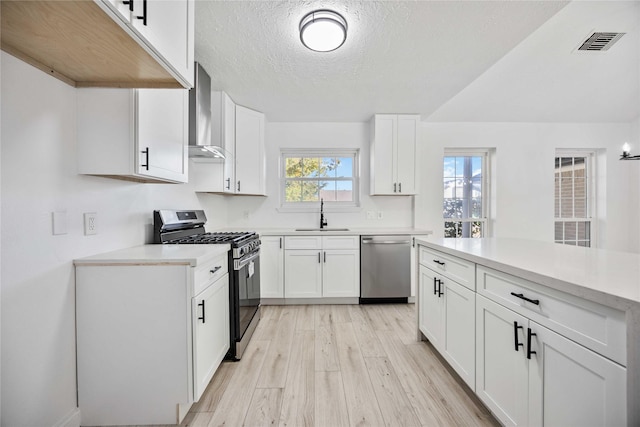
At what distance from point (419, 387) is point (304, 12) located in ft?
8.13

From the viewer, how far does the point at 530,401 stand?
111cm

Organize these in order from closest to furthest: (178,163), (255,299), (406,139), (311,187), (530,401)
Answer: (530,401), (178,163), (255,299), (406,139), (311,187)

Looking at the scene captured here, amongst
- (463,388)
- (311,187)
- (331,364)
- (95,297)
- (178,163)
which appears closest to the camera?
(95,297)

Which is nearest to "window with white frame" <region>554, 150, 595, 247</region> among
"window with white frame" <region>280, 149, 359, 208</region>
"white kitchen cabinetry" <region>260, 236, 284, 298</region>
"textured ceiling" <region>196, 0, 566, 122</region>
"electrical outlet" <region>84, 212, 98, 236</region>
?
"textured ceiling" <region>196, 0, 566, 122</region>

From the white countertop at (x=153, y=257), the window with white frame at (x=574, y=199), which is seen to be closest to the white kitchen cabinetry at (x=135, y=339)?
the white countertop at (x=153, y=257)

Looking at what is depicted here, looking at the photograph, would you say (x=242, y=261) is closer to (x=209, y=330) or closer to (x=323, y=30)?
(x=209, y=330)

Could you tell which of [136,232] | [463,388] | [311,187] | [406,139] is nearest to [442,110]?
[406,139]

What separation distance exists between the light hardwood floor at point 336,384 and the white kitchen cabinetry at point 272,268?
63cm

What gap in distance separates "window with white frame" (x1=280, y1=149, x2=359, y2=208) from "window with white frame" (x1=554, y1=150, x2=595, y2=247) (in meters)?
3.01

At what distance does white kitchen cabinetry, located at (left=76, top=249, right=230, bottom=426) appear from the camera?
1373 mm

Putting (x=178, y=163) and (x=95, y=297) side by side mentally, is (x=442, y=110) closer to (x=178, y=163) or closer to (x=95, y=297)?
(x=178, y=163)

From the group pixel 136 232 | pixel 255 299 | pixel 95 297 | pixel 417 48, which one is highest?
pixel 417 48

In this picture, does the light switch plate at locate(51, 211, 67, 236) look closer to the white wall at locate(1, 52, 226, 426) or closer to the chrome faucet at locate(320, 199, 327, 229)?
the white wall at locate(1, 52, 226, 426)

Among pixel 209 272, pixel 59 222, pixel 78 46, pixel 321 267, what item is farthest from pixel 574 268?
pixel 321 267
